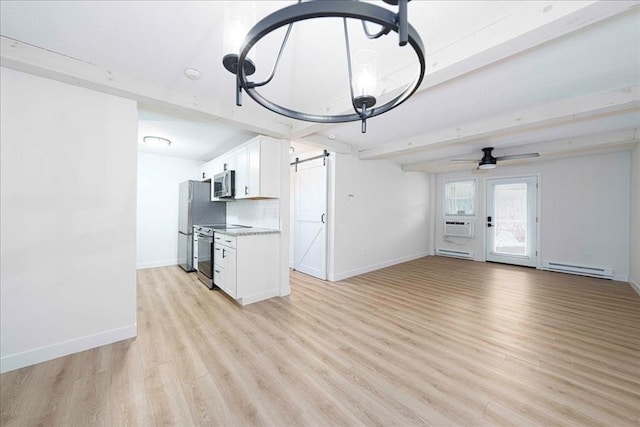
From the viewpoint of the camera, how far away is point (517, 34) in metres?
1.49

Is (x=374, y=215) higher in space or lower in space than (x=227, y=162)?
lower

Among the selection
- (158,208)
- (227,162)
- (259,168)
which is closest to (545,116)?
(259,168)

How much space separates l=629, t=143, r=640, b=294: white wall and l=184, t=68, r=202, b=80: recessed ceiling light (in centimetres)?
626

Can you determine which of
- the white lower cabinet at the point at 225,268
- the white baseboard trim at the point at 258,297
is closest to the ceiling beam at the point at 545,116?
the white baseboard trim at the point at 258,297

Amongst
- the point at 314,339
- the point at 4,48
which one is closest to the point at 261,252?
the point at 314,339

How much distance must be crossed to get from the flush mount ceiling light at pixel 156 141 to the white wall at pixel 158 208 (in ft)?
3.42

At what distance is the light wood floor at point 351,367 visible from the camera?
1.57 metres

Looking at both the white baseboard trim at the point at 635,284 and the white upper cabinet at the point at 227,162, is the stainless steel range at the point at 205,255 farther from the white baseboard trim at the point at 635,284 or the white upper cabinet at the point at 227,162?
the white baseboard trim at the point at 635,284

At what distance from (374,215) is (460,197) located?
3.01 meters

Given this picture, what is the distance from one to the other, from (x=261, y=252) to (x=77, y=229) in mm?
1900

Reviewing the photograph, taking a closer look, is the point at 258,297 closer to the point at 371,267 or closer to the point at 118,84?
the point at 371,267

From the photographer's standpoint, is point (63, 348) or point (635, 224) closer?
point (63, 348)

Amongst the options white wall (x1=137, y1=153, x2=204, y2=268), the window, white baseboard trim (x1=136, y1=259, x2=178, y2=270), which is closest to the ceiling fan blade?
the window

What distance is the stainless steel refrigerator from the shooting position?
478 cm
